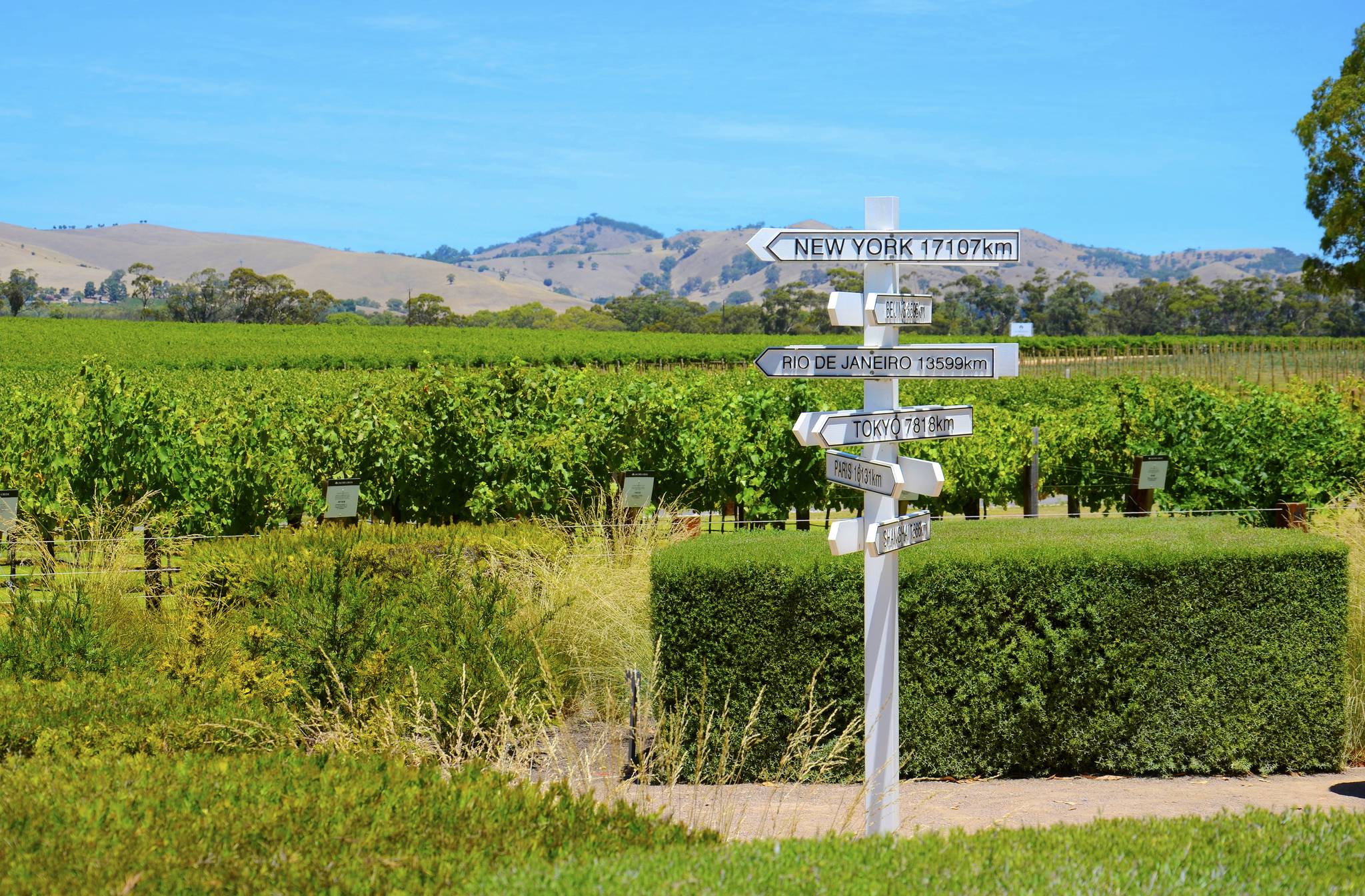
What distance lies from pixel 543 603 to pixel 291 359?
178 feet

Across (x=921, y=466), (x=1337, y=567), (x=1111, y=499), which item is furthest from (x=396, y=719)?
(x=1111, y=499)

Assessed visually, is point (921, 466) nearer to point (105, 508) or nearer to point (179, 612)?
point (179, 612)

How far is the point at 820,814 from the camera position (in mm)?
5469

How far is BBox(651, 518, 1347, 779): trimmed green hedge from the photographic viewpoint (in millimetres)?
6066

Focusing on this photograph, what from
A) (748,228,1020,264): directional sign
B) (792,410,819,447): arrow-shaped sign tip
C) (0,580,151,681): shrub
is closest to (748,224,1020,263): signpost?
(748,228,1020,264): directional sign

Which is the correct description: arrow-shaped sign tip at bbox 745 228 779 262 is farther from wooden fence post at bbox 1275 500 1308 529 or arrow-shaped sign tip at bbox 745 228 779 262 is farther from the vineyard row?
wooden fence post at bbox 1275 500 1308 529

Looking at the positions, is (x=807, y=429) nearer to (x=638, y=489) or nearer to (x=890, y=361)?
(x=890, y=361)

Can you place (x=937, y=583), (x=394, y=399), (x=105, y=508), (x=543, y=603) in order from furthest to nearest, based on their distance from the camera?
(x=394, y=399) → (x=105, y=508) → (x=543, y=603) → (x=937, y=583)

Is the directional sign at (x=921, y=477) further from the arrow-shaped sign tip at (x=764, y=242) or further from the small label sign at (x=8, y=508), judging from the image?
the small label sign at (x=8, y=508)

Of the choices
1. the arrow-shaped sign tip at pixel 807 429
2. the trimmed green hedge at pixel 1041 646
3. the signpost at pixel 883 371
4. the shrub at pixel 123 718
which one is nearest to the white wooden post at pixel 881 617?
the signpost at pixel 883 371

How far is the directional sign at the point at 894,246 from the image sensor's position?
4848 mm

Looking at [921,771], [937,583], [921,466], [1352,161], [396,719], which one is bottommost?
[921,771]

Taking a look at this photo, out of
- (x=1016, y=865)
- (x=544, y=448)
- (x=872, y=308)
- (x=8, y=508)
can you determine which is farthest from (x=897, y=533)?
(x=8, y=508)

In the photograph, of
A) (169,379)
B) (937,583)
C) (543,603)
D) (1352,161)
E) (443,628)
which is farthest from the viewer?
(1352,161)
